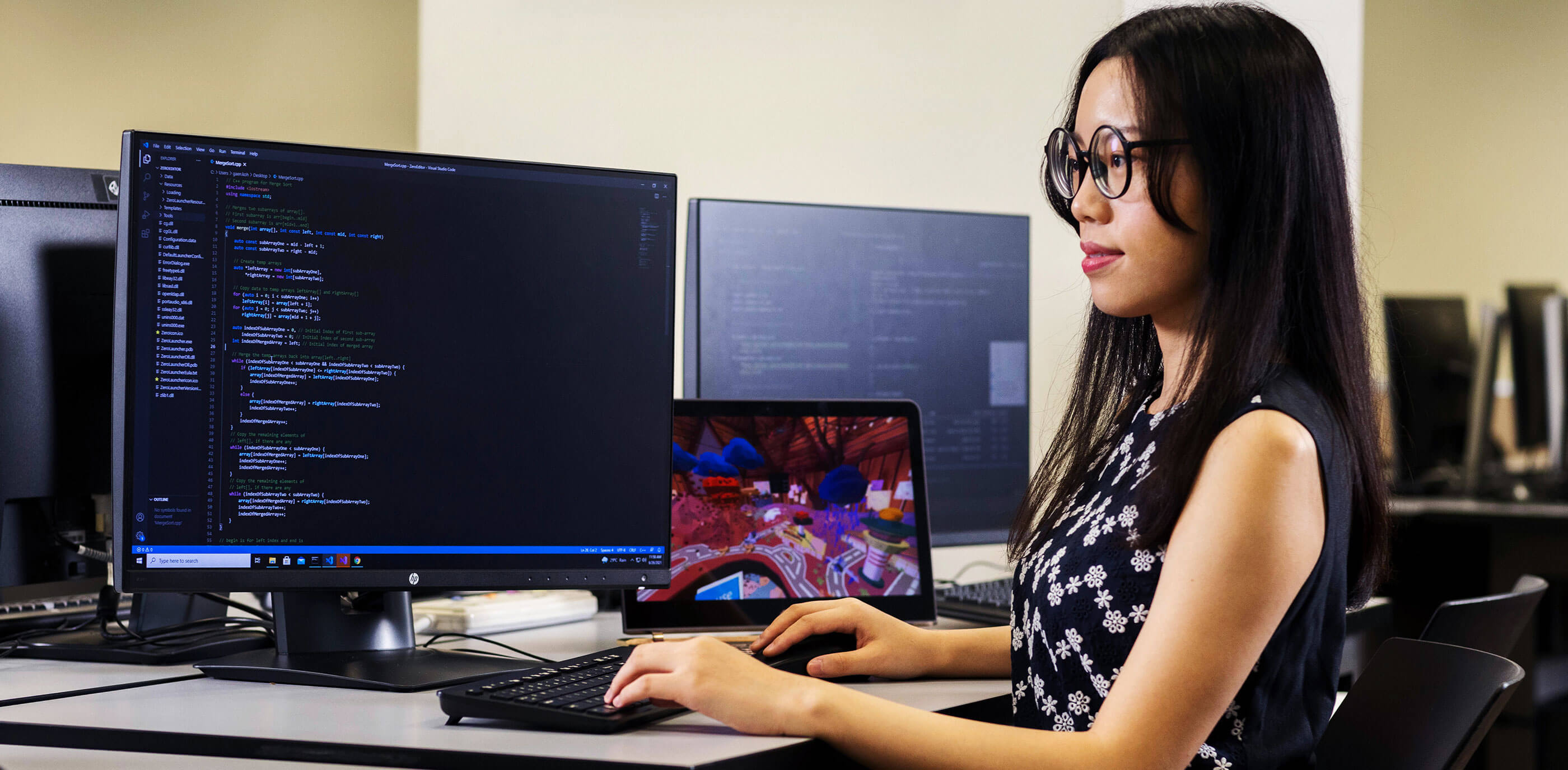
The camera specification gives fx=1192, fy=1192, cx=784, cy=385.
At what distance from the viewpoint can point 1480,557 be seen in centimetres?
324

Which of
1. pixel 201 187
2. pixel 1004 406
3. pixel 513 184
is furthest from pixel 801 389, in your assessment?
pixel 201 187

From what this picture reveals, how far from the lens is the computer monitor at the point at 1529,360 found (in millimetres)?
3412

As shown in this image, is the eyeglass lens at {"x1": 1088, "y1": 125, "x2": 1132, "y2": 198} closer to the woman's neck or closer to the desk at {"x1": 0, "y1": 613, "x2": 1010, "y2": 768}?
the woman's neck

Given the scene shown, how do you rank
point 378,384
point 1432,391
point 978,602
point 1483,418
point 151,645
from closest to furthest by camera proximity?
point 378,384
point 151,645
point 978,602
point 1483,418
point 1432,391

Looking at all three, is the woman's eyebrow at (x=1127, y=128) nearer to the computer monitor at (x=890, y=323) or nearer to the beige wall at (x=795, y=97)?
the computer monitor at (x=890, y=323)

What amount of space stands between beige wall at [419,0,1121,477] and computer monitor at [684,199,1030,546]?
21.4 inches

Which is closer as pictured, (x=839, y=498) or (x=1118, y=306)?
(x=1118, y=306)

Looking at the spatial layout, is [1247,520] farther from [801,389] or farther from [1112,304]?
[801,389]

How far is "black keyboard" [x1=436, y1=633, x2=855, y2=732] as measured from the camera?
914mm

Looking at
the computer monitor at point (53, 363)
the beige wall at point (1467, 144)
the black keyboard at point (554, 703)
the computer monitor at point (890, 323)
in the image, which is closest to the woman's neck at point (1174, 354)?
the black keyboard at point (554, 703)

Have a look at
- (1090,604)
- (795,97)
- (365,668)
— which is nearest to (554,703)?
(365,668)

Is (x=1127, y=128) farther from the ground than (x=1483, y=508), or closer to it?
farther from the ground

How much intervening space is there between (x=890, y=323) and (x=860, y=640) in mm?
652

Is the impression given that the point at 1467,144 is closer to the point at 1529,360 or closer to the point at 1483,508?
the point at 1529,360
